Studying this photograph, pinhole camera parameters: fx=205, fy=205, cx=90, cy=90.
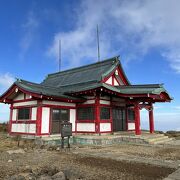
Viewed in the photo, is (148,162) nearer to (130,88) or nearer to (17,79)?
(130,88)

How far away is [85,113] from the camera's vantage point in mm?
17406

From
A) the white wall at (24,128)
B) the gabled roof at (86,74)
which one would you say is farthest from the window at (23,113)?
the gabled roof at (86,74)

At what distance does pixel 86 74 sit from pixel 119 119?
565cm

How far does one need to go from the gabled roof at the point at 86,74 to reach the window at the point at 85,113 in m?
2.64

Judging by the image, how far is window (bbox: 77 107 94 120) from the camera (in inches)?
670

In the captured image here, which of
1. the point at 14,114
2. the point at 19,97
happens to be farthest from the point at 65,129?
the point at 14,114

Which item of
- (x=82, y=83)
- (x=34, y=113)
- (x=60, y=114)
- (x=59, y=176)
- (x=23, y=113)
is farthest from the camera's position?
(x=82, y=83)

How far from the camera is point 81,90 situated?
16.7 meters

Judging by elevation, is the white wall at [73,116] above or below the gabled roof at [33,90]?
below

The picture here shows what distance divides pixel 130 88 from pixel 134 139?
4.14 metres

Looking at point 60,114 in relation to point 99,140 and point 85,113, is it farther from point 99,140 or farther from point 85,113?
point 99,140

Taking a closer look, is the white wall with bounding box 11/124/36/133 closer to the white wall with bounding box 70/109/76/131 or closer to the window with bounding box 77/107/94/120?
the white wall with bounding box 70/109/76/131

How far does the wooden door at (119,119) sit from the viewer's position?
Answer: 18484 millimetres

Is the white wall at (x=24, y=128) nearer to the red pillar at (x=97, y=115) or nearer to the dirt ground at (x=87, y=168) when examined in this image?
the red pillar at (x=97, y=115)
